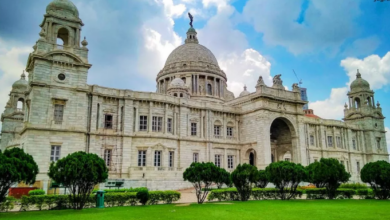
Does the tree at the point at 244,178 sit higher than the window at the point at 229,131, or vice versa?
the window at the point at 229,131

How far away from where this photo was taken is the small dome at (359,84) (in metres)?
63.7

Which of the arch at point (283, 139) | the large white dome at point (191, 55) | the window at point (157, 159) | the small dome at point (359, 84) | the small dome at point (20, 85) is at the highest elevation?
the large white dome at point (191, 55)

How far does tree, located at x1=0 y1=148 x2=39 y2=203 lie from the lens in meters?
16.3

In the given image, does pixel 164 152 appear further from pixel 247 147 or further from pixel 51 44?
pixel 51 44

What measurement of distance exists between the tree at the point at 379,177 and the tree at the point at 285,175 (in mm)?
5967

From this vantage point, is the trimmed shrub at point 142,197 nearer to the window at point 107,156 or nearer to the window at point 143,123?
the window at point 107,156

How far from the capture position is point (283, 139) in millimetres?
48969

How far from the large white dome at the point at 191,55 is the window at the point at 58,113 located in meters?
34.4

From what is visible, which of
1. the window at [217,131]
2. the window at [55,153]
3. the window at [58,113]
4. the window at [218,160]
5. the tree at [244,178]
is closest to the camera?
the tree at [244,178]

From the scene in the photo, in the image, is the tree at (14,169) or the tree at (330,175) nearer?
the tree at (14,169)

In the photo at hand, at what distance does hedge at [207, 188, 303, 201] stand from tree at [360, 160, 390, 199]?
6.05 metres

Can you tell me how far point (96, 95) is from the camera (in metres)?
35.7

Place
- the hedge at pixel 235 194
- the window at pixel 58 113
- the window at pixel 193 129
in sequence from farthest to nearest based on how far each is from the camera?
1. the window at pixel 193 129
2. the window at pixel 58 113
3. the hedge at pixel 235 194

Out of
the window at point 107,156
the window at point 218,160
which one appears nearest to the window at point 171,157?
the window at point 218,160
